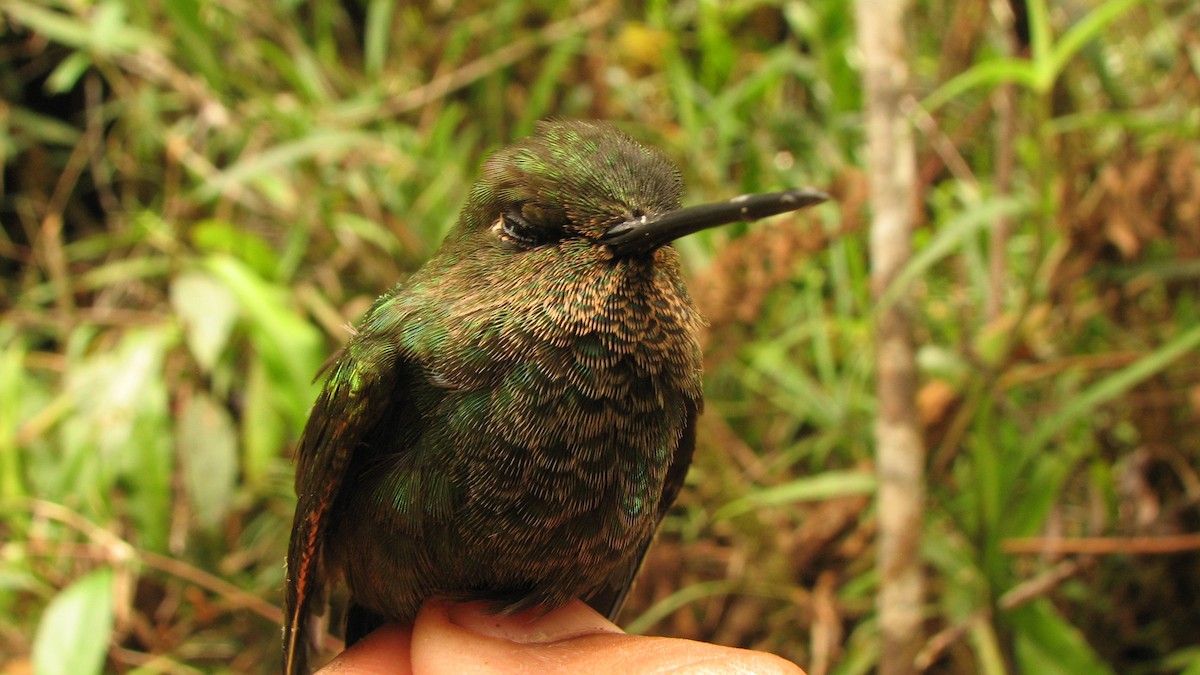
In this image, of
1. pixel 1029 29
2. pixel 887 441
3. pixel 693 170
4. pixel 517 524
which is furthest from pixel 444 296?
pixel 693 170

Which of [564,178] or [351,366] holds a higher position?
[564,178]

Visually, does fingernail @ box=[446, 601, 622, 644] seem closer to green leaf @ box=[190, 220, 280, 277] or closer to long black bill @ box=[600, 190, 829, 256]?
long black bill @ box=[600, 190, 829, 256]

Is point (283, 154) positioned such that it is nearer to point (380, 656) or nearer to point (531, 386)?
point (380, 656)

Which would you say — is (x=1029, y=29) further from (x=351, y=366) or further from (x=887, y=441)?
(x=351, y=366)

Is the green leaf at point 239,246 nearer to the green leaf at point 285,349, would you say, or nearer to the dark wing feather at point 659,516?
the green leaf at point 285,349

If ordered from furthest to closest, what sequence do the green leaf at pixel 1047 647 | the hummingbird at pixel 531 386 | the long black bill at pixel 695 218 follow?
the green leaf at pixel 1047 647, the hummingbird at pixel 531 386, the long black bill at pixel 695 218

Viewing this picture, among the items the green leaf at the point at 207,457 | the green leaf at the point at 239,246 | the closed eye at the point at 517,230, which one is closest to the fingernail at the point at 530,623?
the closed eye at the point at 517,230

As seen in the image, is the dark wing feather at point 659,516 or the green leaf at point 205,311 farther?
the green leaf at point 205,311

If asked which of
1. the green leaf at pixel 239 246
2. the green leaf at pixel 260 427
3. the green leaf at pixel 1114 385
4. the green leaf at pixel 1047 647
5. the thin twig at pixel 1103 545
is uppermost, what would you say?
the green leaf at pixel 239 246
